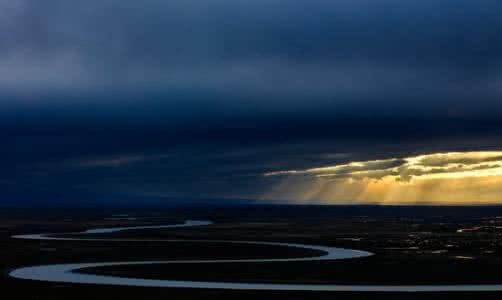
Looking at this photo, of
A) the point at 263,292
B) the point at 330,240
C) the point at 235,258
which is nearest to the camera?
the point at 263,292

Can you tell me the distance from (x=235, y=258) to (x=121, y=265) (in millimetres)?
9587

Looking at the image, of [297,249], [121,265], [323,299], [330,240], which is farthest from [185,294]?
[330,240]

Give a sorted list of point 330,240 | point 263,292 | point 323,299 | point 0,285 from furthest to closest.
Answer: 1. point 330,240
2. point 0,285
3. point 263,292
4. point 323,299

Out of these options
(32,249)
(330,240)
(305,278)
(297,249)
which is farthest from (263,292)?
(330,240)

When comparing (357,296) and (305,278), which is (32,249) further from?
(357,296)

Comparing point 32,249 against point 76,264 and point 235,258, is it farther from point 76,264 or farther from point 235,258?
point 235,258

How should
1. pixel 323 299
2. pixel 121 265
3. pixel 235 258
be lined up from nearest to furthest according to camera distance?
pixel 323 299 → pixel 121 265 → pixel 235 258

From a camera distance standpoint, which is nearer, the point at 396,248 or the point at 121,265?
the point at 121,265

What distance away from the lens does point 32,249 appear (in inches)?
2726

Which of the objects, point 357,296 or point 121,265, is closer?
point 357,296

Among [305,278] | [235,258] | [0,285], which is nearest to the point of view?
[0,285]

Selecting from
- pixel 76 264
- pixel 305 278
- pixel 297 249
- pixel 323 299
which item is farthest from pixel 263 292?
pixel 297 249

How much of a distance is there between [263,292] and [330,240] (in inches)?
1683

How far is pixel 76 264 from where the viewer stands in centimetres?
5550
